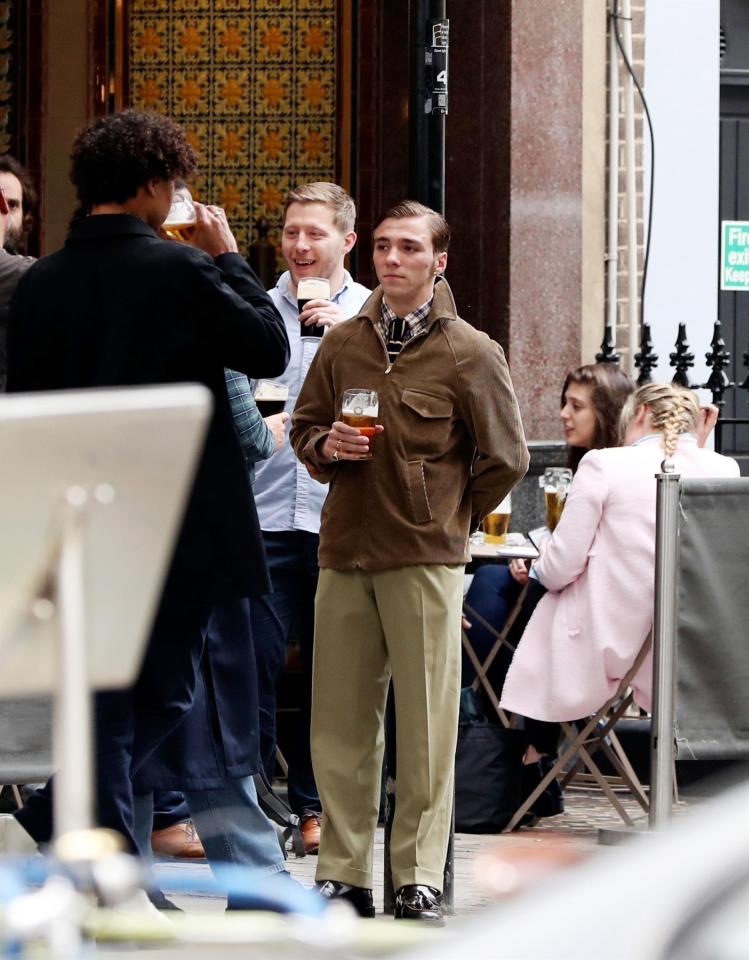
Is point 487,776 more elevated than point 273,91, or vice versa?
point 273,91

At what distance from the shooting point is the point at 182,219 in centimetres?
492

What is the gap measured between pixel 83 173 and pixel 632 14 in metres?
5.65

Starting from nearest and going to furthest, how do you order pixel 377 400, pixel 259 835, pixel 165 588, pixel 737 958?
pixel 737 958 → pixel 165 588 → pixel 259 835 → pixel 377 400

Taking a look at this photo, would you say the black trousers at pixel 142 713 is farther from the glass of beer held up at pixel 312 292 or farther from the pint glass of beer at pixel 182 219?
the glass of beer held up at pixel 312 292

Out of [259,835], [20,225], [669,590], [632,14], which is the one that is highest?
[632,14]

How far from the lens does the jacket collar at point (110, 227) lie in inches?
182

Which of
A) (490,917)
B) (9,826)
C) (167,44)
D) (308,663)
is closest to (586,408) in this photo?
(308,663)

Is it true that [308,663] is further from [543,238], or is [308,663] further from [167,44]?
[167,44]

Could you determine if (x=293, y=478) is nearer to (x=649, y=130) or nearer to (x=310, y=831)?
(x=310, y=831)

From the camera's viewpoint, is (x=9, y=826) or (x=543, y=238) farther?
(x=543, y=238)

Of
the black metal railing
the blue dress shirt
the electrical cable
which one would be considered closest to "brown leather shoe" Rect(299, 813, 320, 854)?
the blue dress shirt

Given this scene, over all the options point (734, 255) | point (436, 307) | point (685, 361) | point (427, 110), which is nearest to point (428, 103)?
point (427, 110)

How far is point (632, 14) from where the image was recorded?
386 inches

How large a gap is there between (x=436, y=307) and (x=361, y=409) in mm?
481
